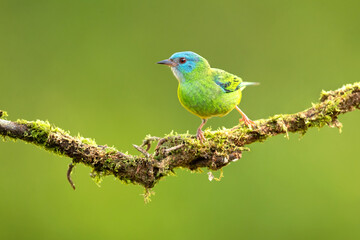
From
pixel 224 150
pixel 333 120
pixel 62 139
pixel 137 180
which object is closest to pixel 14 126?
pixel 62 139

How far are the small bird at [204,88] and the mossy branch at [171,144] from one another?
0.82ft

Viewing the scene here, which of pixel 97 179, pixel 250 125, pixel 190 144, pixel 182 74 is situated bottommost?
pixel 97 179

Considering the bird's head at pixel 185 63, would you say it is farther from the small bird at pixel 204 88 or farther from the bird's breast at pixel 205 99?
the bird's breast at pixel 205 99

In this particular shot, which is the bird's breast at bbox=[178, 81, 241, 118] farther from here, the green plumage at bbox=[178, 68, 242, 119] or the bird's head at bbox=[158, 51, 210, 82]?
the bird's head at bbox=[158, 51, 210, 82]

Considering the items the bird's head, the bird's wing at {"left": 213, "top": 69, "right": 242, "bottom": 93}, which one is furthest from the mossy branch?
the bird's head

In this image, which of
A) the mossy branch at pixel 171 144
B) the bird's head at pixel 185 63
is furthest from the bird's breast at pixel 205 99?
the mossy branch at pixel 171 144

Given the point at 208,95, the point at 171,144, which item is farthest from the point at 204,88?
the point at 171,144

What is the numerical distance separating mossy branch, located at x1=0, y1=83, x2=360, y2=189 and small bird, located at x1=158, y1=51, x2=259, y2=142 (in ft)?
0.82

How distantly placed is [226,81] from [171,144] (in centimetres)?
108

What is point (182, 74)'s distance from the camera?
3.80 meters

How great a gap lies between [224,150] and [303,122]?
755 millimetres

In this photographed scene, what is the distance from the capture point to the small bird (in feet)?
11.5

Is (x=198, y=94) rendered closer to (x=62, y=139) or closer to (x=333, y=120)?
(x=333, y=120)

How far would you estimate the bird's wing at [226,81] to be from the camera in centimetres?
373
